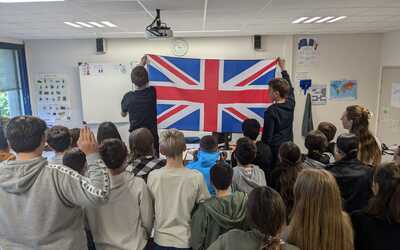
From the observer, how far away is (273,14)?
3.50 metres

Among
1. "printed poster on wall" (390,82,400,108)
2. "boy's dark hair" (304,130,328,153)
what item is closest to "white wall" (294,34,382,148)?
"printed poster on wall" (390,82,400,108)

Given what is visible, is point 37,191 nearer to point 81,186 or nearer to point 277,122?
point 81,186

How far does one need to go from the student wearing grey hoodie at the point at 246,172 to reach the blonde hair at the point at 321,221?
0.81 metres

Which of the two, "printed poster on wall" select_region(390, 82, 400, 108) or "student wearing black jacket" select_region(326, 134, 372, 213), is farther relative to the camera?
"printed poster on wall" select_region(390, 82, 400, 108)

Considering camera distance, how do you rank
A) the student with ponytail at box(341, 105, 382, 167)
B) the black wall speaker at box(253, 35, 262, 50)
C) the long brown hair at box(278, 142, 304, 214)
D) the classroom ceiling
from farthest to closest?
the black wall speaker at box(253, 35, 262, 50) < the classroom ceiling < the student with ponytail at box(341, 105, 382, 167) < the long brown hair at box(278, 142, 304, 214)

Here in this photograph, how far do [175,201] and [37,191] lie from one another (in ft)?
2.38

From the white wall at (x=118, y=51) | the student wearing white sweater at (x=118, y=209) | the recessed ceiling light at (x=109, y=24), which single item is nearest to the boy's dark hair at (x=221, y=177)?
the student wearing white sweater at (x=118, y=209)

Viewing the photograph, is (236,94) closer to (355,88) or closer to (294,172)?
(294,172)

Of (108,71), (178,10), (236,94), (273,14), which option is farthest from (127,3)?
(108,71)

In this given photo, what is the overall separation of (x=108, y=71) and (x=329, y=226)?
4.96m

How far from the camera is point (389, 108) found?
5199 mm

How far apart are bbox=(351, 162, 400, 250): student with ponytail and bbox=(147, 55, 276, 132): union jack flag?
205 cm

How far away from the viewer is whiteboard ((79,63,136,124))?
18.1 ft

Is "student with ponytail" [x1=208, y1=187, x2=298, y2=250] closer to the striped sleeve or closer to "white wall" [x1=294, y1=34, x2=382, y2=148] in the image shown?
the striped sleeve
